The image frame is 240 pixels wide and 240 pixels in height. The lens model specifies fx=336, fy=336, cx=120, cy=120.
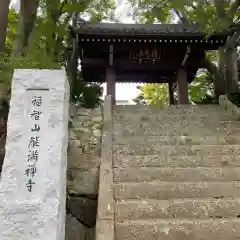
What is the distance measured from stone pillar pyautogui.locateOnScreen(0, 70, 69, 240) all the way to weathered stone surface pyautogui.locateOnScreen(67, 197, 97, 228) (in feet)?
2.63

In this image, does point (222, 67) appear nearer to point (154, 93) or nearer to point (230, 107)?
point (230, 107)

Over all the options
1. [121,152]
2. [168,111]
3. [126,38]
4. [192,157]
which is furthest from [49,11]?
[192,157]

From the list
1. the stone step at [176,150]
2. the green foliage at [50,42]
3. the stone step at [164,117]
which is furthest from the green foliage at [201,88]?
the stone step at [176,150]

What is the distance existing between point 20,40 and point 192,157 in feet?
16.1

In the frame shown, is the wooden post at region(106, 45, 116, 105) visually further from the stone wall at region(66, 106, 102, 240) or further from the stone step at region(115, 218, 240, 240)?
the stone step at region(115, 218, 240, 240)

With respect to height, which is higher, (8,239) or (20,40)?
(20,40)

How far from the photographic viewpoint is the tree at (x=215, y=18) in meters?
9.89

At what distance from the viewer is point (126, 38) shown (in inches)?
482

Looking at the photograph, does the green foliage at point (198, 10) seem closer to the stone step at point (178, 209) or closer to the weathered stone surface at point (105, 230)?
the stone step at point (178, 209)

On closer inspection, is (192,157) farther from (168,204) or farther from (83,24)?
(83,24)

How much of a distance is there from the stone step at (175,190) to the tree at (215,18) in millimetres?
5063

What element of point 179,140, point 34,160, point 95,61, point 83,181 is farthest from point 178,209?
point 95,61

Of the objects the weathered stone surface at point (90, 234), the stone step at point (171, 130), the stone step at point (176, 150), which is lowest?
the weathered stone surface at point (90, 234)

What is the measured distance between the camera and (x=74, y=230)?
4.22m
